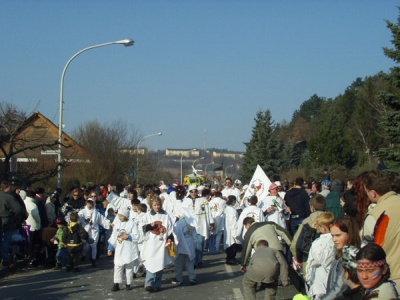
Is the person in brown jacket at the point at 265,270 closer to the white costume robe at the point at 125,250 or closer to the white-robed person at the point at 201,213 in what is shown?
the white costume robe at the point at 125,250

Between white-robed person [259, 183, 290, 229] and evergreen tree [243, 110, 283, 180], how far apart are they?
45341 mm

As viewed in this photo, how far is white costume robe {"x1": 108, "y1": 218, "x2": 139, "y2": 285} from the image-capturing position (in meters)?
12.6

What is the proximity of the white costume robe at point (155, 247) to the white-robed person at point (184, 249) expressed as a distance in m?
0.48

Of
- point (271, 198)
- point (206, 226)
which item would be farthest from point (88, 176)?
point (271, 198)

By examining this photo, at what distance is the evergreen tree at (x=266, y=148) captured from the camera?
6191 centimetres

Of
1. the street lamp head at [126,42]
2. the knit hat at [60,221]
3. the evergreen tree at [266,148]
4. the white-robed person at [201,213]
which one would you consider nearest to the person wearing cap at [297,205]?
the white-robed person at [201,213]

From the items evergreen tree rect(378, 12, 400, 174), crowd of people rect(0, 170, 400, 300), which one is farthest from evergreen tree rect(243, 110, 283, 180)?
crowd of people rect(0, 170, 400, 300)

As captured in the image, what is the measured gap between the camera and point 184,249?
1316 centimetres

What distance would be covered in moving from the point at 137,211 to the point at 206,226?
4058mm

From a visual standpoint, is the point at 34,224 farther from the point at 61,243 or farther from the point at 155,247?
the point at 155,247

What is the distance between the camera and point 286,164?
66625mm

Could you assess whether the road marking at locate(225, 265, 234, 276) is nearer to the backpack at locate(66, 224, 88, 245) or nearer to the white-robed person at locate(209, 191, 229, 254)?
the white-robed person at locate(209, 191, 229, 254)

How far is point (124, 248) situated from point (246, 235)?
3.37 metres

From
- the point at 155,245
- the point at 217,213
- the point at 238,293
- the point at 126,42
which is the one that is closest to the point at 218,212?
the point at 217,213
